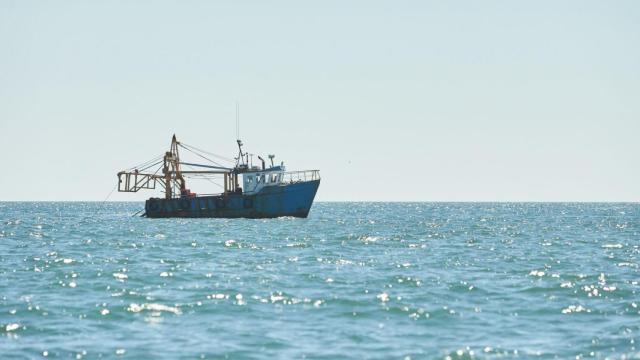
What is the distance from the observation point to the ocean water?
19.9m

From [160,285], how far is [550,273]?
1405 cm

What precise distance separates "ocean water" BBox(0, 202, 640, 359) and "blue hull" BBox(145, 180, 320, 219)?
3612cm

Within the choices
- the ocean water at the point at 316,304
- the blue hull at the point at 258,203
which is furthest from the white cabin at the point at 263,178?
the ocean water at the point at 316,304

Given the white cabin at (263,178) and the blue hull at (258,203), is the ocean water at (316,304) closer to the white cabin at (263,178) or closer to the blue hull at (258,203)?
the blue hull at (258,203)

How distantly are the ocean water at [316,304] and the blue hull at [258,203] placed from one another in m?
36.1

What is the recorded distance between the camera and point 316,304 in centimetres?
2552

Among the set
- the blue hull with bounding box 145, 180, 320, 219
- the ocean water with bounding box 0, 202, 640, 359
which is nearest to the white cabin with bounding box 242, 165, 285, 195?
the blue hull with bounding box 145, 180, 320, 219

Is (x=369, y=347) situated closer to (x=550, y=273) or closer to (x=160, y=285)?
(x=160, y=285)

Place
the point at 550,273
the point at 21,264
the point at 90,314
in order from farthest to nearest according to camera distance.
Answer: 1. the point at 21,264
2. the point at 550,273
3. the point at 90,314

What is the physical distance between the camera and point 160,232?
2532 inches

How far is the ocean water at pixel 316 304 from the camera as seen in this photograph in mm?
19859

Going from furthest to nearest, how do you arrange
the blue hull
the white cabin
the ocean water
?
the white cabin, the blue hull, the ocean water

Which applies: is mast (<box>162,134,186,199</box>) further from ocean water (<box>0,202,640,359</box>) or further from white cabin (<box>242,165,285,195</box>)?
ocean water (<box>0,202,640,359</box>)

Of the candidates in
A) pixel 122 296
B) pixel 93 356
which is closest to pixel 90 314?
pixel 122 296
